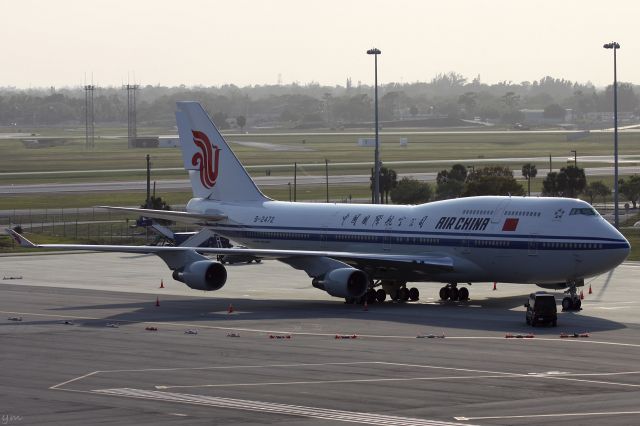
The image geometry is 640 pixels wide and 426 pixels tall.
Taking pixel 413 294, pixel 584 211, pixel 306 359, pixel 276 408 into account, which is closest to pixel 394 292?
pixel 413 294

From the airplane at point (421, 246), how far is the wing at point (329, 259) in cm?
4

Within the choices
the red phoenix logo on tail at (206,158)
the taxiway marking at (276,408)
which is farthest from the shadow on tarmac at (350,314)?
the taxiway marking at (276,408)

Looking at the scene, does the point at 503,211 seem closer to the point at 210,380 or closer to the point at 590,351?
the point at 590,351

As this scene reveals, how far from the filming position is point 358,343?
44656mm

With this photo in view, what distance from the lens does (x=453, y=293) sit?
59.1m

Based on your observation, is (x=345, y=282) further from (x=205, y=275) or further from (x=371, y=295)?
(x=205, y=275)

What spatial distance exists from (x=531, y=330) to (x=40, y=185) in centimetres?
12073

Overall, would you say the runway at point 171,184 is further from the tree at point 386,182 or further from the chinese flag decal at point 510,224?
the chinese flag decal at point 510,224

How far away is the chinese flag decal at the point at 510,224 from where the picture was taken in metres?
54.5

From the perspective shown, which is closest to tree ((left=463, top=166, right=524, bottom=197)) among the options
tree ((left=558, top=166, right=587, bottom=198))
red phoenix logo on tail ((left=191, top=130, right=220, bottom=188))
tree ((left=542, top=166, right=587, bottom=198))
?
tree ((left=542, top=166, right=587, bottom=198))

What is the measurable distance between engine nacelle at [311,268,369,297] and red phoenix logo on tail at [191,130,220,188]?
13.2m

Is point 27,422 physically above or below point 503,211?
below

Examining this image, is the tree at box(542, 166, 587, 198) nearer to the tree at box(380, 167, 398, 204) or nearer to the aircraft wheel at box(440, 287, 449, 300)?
the tree at box(380, 167, 398, 204)

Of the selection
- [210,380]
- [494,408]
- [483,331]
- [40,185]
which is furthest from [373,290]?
[40,185]
